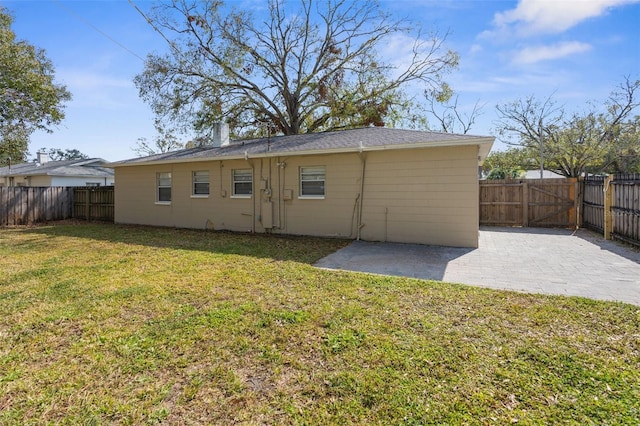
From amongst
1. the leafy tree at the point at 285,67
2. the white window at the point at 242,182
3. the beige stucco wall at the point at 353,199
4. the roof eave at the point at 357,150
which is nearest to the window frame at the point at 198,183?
the beige stucco wall at the point at 353,199

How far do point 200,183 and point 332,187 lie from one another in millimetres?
5419

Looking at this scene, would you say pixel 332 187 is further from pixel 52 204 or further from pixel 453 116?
pixel 453 116

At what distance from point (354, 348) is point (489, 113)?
89.0 feet

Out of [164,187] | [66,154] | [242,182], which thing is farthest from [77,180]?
[66,154]

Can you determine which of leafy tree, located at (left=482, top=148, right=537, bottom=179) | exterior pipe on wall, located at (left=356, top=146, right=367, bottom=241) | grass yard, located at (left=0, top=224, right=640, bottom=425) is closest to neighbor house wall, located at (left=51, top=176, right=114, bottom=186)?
grass yard, located at (left=0, top=224, right=640, bottom=425)

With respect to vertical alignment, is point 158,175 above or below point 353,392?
above

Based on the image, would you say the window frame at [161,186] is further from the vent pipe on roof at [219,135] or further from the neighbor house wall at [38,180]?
the neighbor house wall at [38,180]

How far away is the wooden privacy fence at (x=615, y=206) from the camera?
7.34 meters

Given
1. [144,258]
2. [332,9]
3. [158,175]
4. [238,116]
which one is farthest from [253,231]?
[332,9]

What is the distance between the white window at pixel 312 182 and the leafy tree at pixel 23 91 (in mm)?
14426

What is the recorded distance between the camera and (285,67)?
19.2m

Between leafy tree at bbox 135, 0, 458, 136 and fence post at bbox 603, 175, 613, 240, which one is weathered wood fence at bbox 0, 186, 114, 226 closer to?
leafy tree at bbox 135, 0, 458, 136

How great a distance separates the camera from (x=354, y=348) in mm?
2967

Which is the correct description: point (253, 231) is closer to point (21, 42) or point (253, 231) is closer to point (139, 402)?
point (139, 402)
